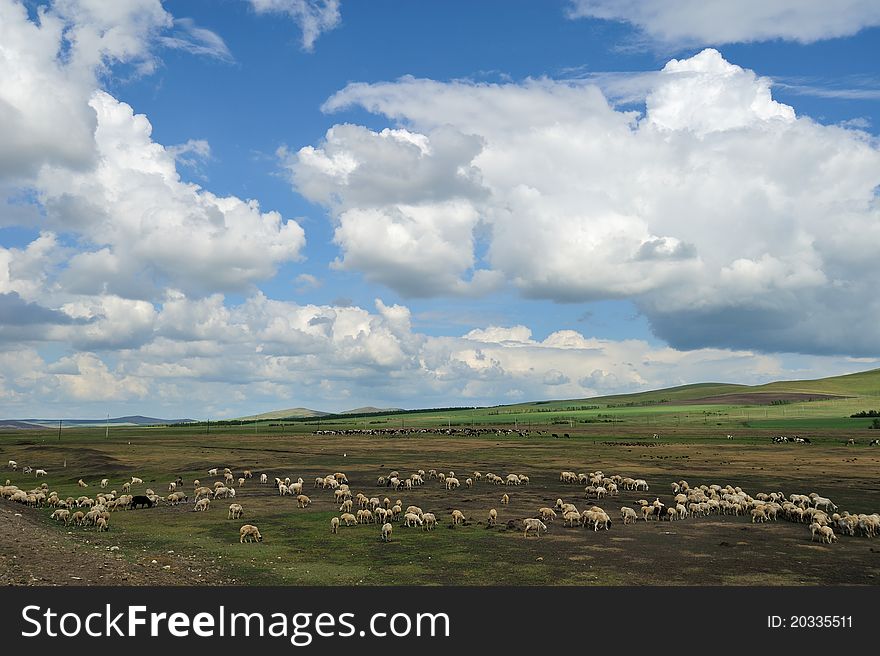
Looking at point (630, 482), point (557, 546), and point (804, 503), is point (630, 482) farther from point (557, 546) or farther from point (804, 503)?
point (557, 546)

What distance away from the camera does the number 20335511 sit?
16016mm

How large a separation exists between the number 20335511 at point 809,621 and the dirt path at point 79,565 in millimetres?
16784

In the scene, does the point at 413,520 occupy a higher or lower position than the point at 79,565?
lower

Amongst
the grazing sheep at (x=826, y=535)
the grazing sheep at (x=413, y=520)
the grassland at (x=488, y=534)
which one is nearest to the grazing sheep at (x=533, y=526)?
the grassland at (x=488, y=534)

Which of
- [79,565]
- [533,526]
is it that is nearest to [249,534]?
[79,565]

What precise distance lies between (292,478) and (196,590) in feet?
128

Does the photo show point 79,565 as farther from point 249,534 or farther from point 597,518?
point 597,518

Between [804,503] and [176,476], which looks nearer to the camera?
[804,503]

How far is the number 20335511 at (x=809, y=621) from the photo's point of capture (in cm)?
1602

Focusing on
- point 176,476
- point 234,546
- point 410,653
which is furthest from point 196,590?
point 176,476

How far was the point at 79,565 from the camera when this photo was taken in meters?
21.7

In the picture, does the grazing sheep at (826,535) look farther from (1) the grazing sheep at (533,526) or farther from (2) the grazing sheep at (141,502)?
(2) the grazing sheep at (141,502)

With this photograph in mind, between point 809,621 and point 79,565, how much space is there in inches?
884

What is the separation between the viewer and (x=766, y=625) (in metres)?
16.2
